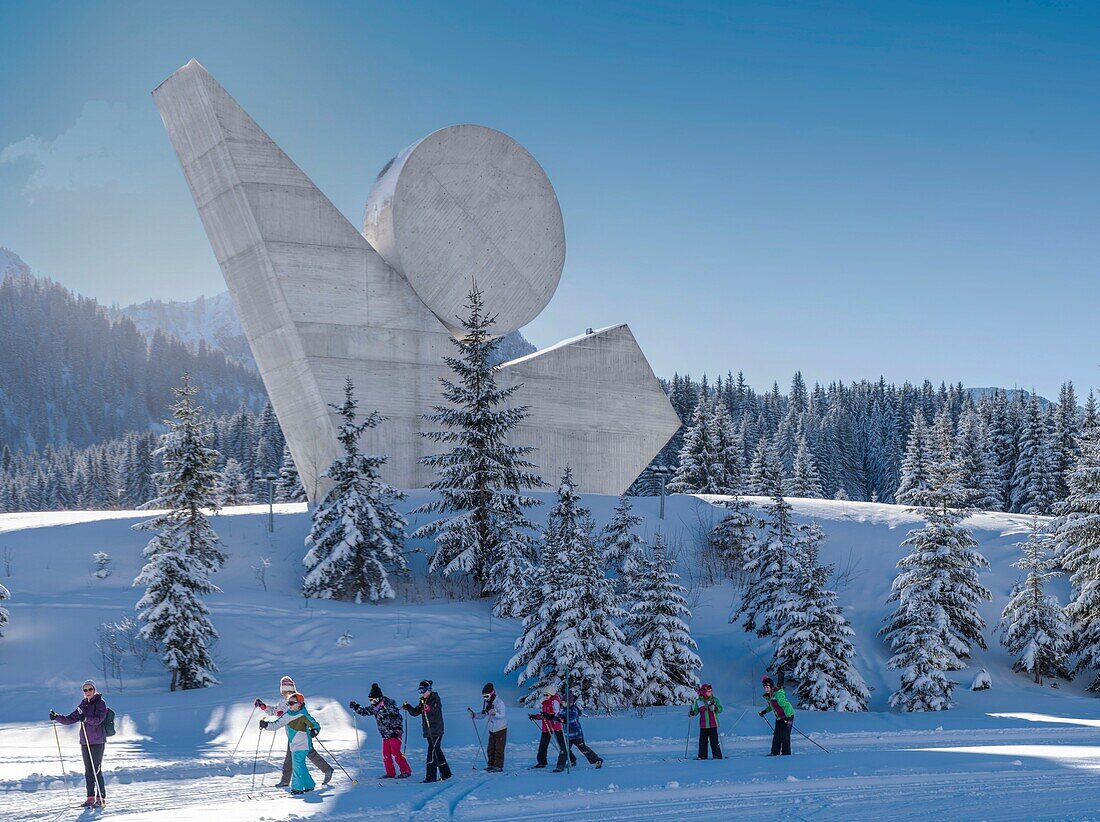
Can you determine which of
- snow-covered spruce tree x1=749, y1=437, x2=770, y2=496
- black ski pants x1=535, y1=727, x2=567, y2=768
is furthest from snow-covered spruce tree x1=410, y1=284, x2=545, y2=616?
snow-covered spruce tree x1=749, y1=437, x2=770, y2=496

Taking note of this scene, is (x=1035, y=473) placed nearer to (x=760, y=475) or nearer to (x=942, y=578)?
(x=760, y=475)

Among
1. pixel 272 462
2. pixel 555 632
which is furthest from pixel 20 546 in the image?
pixel 272 462

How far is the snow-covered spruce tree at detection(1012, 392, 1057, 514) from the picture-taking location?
150ft

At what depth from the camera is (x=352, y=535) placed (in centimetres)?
2106

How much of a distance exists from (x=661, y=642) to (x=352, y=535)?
7.87 meters

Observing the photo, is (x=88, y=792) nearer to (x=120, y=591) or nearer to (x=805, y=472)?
(x=120, y=591)

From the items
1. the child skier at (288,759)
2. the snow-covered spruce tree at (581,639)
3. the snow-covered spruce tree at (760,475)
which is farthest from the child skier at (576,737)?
the snow-covered spruce tree at (760,475)

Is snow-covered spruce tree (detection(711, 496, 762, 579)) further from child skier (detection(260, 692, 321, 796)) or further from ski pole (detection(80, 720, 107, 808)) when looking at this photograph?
ski pole (detection(80, 720, 107, 808))

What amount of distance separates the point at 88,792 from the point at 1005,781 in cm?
912

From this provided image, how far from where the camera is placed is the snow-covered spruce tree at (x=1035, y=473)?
150ft

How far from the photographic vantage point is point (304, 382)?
981 inches

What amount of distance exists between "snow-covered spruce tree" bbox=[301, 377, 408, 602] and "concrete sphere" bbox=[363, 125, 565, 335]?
19.4 ft

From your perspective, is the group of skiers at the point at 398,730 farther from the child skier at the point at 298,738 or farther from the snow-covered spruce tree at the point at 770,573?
the snow-covered spruce tree at the point at 770,573

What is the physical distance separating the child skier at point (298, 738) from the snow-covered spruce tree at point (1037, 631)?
1646 cm
